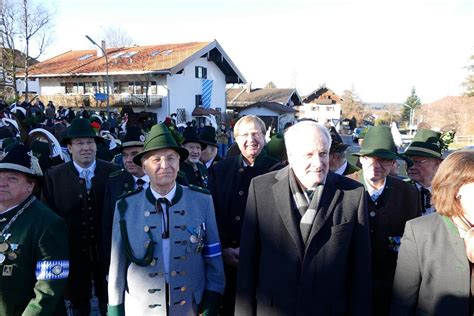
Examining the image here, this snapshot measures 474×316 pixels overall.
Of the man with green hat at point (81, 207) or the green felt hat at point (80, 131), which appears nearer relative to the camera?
the man with green hat at point (81, 207)

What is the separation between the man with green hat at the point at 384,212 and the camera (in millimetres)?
2900

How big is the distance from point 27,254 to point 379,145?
2.64 m

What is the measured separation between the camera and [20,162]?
2.65 m

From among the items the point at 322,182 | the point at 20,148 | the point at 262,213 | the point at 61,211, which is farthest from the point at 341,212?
the point at 61,211

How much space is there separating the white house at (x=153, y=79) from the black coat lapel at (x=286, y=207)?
28.6 m

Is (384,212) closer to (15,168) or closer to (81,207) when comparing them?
(15,168)

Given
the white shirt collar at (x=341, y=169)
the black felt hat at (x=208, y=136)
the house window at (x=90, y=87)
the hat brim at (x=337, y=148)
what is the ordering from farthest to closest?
the house window at (x=90, y=87) → the black felt hat at (x=208, y=136) → the white shirt collar at (x=341, y=169) → the hat brim at (x=337, y=148)

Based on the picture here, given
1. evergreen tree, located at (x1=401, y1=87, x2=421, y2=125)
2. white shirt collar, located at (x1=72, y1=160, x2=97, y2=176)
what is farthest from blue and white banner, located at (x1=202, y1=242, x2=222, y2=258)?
evergreen tree, located at (x1=401, y1=87, x2=421, y2=125)

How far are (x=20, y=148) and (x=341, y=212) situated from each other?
2.22m

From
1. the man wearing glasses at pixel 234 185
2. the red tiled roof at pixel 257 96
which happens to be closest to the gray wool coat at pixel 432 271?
the man wearing glasses at pixel 234 185

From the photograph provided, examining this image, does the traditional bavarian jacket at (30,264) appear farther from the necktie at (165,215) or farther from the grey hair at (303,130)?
the grey hair at (303,130)

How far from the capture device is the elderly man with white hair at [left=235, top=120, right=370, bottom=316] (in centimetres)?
234

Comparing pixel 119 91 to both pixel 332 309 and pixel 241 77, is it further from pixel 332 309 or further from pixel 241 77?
pixel 332 309

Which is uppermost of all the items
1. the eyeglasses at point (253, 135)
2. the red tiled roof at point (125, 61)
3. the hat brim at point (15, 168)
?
the red tiled roof at point (125, 61)
